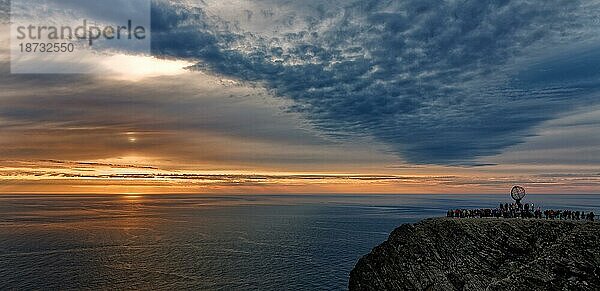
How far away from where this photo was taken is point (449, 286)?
155 feet

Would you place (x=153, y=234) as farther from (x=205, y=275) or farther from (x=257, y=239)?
(x=205, y=275)

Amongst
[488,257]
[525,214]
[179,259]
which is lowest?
[179,259]

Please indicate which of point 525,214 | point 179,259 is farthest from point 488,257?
point 179,259

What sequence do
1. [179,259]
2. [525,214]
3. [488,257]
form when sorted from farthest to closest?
1. [179,259]
2. [525,214]
3. [488,257]

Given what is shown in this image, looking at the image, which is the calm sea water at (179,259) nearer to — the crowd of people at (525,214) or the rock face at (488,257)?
the rock face at (488,257)

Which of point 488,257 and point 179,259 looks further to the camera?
point 179,259

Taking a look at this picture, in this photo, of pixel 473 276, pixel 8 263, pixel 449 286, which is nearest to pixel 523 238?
pixel 473 276

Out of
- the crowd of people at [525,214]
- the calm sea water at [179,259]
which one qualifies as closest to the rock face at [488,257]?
the crowd of people at [525,214]

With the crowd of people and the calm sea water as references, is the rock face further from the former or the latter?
the calm sea water

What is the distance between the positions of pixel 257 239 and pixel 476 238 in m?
85.6

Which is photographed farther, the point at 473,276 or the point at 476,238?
the point at 476,238

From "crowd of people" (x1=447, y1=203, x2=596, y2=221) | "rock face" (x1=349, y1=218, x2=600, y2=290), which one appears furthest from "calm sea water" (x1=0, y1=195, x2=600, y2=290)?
"crowd of people" (x1=447, y1=203, x2=596, y2=221)

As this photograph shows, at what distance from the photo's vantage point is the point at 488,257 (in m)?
48.2

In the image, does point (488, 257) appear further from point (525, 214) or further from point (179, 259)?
point (179, 259)
